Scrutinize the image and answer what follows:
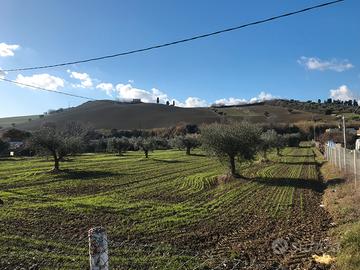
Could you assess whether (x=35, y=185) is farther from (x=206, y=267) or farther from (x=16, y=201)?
Result: (x=206, y=267)

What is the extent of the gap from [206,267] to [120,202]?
1173 cm

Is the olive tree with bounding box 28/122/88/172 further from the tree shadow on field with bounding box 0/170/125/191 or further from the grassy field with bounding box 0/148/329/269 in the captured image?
the grassy field with bounding box 0/148/329/269

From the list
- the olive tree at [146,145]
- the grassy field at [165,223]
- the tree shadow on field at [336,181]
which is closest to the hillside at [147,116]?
the olive tree at [146,145]

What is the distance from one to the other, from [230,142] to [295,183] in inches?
254

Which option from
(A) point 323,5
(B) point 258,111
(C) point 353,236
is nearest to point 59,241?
(C) point 353,236

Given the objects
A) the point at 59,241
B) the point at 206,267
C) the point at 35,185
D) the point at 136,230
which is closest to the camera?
the point at 206,267

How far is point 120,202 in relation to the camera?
2198 centimetres

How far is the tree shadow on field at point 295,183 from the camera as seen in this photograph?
2868cm

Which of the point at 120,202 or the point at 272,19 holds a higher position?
the point at 272,19

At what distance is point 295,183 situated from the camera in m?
30.7

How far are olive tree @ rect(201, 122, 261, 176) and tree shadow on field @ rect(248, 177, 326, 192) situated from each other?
2888mm

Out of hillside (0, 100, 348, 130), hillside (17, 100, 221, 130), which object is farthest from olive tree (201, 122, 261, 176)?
hillside (17, 100, 221, 130)

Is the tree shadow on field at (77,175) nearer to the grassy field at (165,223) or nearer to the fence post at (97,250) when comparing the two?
the grassy field at (165,223)

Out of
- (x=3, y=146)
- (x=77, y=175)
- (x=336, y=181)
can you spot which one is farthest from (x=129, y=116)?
(x=336, y=181)
